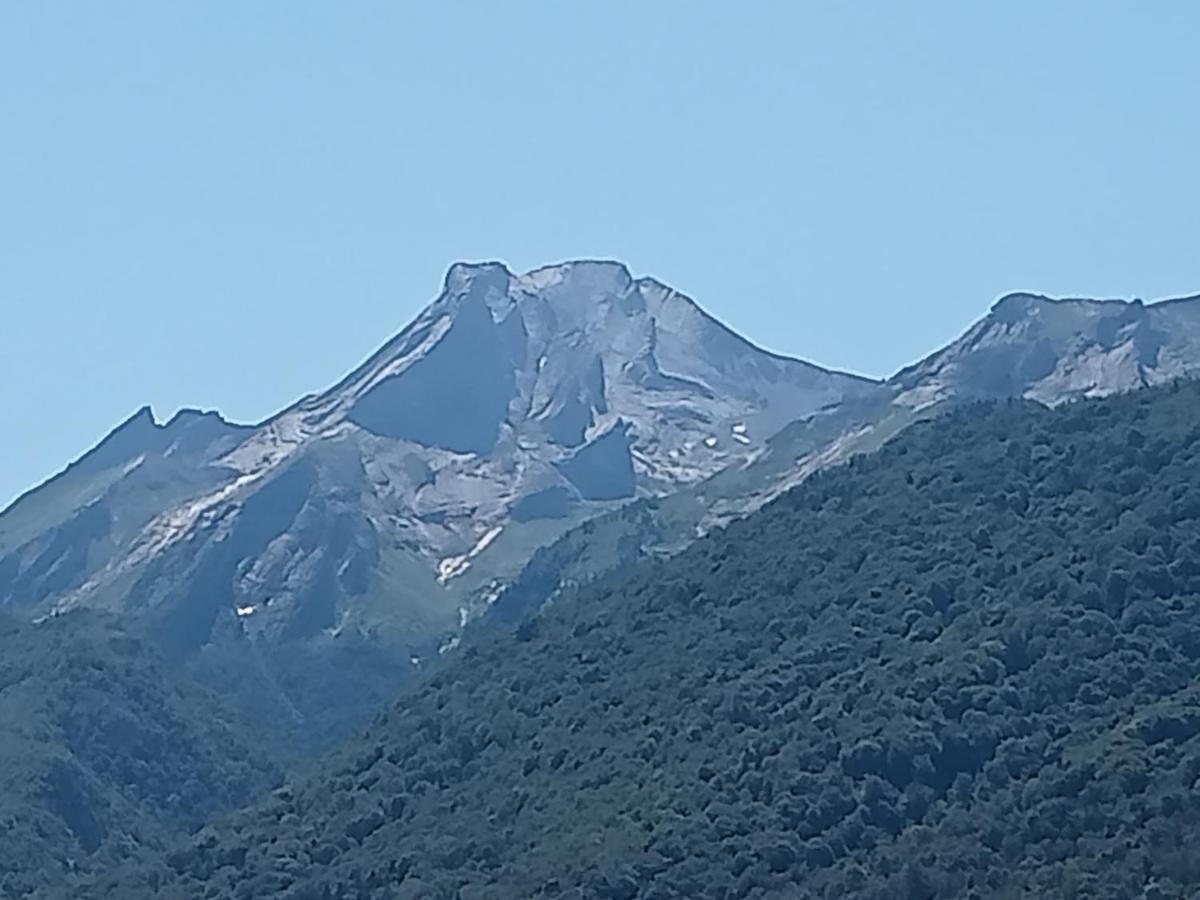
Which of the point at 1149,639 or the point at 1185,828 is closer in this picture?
the point at 1185,828

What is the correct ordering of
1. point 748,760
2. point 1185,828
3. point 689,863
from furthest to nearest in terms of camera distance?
1. point 748,760
2. point 689,863
3. point 1185,828

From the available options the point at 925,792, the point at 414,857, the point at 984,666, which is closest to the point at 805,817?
the point at 925,792

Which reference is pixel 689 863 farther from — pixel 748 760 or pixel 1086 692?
pixel 1086 692

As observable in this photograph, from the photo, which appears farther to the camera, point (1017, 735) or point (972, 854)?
point (1017, 735)

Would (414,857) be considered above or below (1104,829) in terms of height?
above

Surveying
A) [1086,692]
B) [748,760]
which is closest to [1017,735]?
[1086,692]

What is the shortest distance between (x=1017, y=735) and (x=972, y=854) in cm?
2264

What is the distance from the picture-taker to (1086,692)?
183m

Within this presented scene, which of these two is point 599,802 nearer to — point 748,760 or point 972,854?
point 748,760

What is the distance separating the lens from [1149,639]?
19000cm

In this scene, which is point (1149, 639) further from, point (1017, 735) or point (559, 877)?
point (559, 877)

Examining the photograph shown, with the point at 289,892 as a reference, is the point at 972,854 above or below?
below

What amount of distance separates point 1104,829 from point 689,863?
3022 centimetres

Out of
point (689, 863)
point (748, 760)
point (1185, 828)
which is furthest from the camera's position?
point (748, 760)
